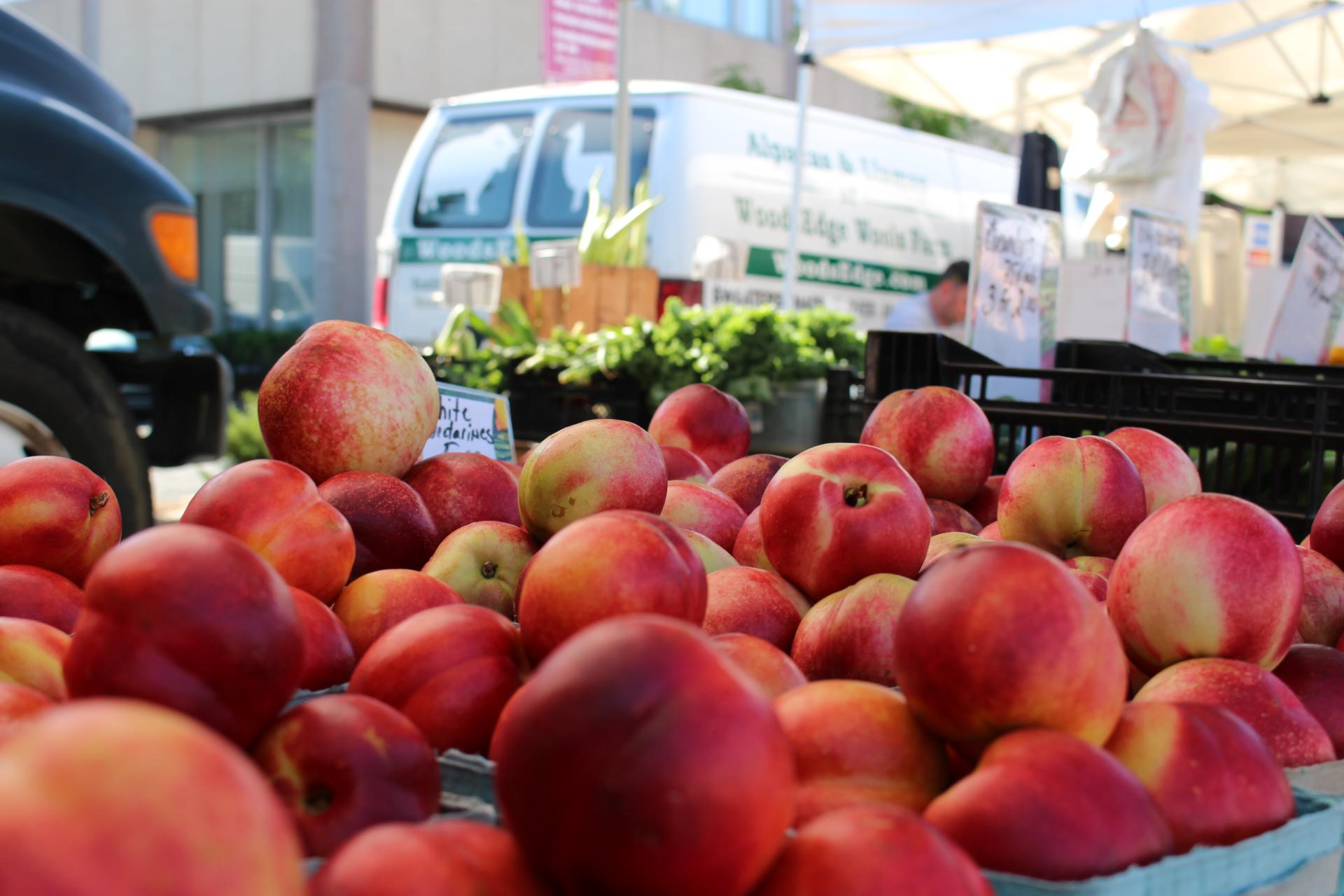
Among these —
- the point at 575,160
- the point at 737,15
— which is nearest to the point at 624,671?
the point at 575,160

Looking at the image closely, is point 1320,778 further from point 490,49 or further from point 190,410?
point 490,49

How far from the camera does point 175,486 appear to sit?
760 centimetres

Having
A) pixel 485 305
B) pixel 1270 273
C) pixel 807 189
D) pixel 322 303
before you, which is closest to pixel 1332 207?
pixel 1270 273

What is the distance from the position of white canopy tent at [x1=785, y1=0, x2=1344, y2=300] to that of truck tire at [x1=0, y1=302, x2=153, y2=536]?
3.36 m

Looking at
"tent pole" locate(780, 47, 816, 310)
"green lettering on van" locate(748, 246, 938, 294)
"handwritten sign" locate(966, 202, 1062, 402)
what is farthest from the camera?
"green lettering on van" locate(748, 246, 938, 294)

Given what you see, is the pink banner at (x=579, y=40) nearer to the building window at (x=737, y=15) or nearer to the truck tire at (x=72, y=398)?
the truck tire at (x=72, y=398)

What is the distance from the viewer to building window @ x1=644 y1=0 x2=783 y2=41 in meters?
15.5

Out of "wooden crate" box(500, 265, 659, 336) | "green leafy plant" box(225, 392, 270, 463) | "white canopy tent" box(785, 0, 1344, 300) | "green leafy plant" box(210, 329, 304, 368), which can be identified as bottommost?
"green leafy plant" box(225, 392, 270, 463)

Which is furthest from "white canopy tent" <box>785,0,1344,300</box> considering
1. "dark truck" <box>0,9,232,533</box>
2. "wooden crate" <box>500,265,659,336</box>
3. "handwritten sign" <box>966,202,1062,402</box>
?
"dark truck" <box>0,9,232,533</box>

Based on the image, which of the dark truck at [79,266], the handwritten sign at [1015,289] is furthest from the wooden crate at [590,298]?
the handwritten sign at [1015,289]

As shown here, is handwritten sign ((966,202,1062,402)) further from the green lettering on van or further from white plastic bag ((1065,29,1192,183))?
the green lettering on van

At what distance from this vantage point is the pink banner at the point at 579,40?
9.02 metres

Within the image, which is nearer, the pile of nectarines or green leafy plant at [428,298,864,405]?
the pile of nectarines

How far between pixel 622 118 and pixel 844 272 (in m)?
2.24
